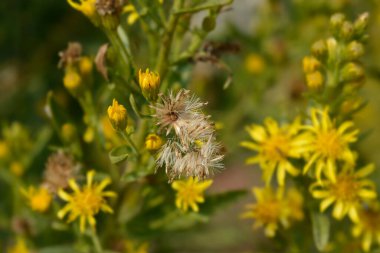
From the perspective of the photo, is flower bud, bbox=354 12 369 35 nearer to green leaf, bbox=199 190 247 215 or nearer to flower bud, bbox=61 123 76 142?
green leaf, bbox=199 190 247 215

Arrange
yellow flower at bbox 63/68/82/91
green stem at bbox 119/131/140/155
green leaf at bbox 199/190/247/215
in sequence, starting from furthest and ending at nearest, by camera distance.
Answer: green leaf at bbox 199/190/247/215 < yellow flower at bbox 63/68/82/91 < green stem at bbox 119/131/140/155

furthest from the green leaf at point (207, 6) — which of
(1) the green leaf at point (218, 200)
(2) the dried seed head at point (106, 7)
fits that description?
(1) the green leaf at point (218, 200)

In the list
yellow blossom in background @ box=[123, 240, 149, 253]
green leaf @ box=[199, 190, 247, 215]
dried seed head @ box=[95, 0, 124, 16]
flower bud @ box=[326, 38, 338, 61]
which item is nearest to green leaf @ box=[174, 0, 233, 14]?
dried seed head @ box=[95, 0, 124, 16]

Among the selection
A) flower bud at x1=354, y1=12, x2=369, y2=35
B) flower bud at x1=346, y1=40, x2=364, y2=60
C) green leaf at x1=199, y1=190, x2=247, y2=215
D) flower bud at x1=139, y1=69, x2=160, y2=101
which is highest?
flower bud at x1=354, y1=12, x2=369, y2=35

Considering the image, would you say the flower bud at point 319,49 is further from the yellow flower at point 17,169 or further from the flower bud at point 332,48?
the yellow flower at point 17,169

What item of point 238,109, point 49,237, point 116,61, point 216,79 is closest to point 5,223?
point 49,237

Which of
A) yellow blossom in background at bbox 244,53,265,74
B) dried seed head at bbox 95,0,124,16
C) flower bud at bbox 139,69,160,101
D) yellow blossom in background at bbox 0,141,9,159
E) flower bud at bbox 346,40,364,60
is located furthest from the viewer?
yellow blossom in background at bbox 244,53,265,74

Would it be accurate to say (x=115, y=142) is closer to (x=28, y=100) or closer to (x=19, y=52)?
(x=28, y=100)
